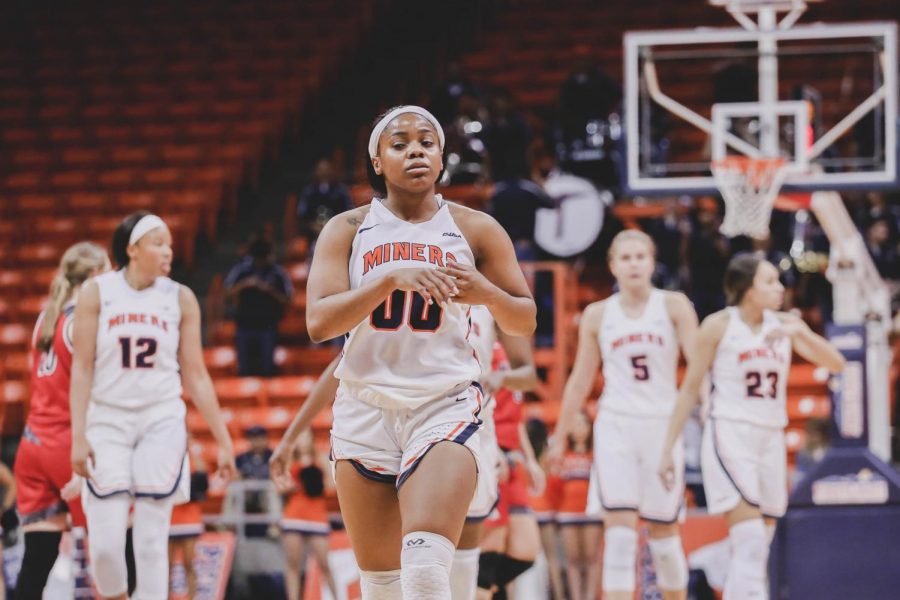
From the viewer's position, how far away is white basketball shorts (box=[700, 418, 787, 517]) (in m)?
6.89

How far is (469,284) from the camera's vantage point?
401cm

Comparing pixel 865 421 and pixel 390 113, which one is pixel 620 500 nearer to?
pixel 865 421

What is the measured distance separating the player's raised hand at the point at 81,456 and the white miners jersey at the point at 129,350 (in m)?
0.28

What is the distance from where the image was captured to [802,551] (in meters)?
8.09

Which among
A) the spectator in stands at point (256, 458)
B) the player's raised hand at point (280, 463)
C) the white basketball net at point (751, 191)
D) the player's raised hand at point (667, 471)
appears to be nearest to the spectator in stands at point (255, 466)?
the spectator in stands at point (256, 458)

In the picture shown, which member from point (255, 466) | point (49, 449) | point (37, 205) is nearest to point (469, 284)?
point (49, 449)

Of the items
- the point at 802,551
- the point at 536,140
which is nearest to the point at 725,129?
the point at 802,551

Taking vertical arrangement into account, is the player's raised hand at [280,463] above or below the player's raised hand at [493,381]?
below

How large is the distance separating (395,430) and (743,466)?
3101mm

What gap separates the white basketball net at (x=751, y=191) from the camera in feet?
29.8

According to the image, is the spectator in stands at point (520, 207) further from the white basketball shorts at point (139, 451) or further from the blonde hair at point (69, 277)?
the white basketball shorts at point (139, 451)

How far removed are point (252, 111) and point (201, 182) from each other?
1.70 meters

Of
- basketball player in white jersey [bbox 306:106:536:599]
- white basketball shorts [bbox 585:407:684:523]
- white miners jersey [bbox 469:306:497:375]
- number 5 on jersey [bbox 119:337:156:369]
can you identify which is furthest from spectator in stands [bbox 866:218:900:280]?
basketball player in white jersey [bbox 306:106:536:599]

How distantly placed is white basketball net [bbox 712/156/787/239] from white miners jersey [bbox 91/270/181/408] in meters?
4.35
